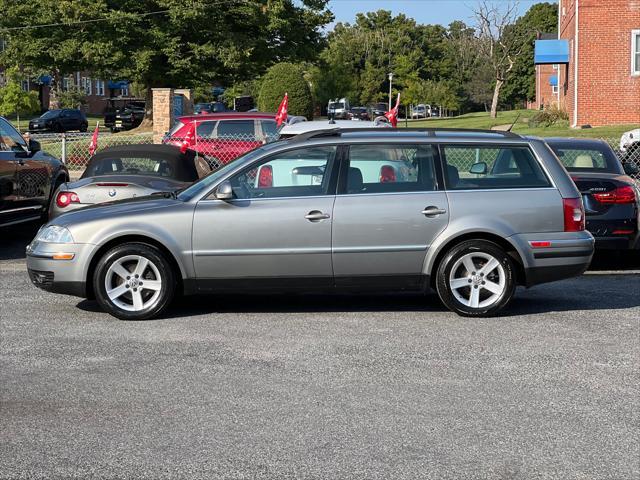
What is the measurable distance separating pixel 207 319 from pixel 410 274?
1.80m

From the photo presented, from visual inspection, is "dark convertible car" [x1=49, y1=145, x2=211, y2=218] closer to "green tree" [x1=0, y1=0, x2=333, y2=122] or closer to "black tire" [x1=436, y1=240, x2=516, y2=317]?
"black tire" [x1=436, y1=240, x2=516, y2=317]

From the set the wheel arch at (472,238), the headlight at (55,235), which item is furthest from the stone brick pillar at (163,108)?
the wheel arch at (472,238)

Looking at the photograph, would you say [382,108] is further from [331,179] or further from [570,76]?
[331,179]

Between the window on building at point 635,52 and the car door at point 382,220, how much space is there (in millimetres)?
30136

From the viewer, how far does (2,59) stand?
49250mm

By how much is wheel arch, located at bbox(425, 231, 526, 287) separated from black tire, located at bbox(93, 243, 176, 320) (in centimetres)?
224

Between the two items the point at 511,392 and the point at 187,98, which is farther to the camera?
the point at 187,98

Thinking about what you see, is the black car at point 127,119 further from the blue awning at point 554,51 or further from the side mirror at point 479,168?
the side mirror at point 479,168

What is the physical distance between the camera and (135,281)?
862 centimetres

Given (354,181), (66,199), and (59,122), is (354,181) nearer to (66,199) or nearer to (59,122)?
(66,199)

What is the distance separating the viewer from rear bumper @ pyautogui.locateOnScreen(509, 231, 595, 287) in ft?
28.5

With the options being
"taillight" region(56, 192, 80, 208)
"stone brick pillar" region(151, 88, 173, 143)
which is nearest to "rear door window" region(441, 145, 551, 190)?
"taillight" region(56, 192, 80, 208)

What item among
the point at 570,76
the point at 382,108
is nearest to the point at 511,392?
the point at 570,76

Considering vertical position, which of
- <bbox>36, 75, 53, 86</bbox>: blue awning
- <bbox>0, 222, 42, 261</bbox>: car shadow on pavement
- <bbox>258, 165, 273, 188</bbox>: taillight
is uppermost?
<bbox>36, 75, 53, 86</bbox>: blue awning
